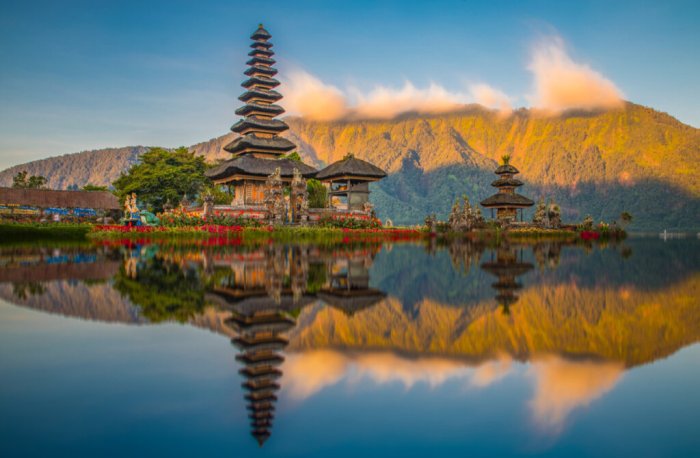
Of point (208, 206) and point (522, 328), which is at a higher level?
point (208, 206)

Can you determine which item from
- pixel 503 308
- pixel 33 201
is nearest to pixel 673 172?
pixel 33 201

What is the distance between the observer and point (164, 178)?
52.5 m

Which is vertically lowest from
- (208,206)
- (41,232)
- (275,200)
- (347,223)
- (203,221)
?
(41,232)

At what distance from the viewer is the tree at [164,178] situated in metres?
52.5

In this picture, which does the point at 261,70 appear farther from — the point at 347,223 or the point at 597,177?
the point at 597,177

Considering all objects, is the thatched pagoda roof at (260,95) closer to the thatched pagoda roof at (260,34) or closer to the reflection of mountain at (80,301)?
the thatched pagoda roof at (260,34)

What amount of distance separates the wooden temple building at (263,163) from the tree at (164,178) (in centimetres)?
810

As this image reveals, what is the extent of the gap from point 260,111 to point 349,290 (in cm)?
3810

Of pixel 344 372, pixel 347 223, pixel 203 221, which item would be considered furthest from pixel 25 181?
pixel 344 372

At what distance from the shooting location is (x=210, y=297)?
9438 mm

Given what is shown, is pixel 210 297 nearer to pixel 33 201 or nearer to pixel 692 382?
pixel 692 382

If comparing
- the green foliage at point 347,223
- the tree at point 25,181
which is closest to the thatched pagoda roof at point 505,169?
the green foliage at point 347,223

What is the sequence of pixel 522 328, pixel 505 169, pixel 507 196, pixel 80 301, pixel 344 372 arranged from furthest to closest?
pixel 505 169 → pixel 507 196 → pixel 80 301 → pixel 522 328 → pixel 344 372

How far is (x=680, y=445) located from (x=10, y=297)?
10.8m
